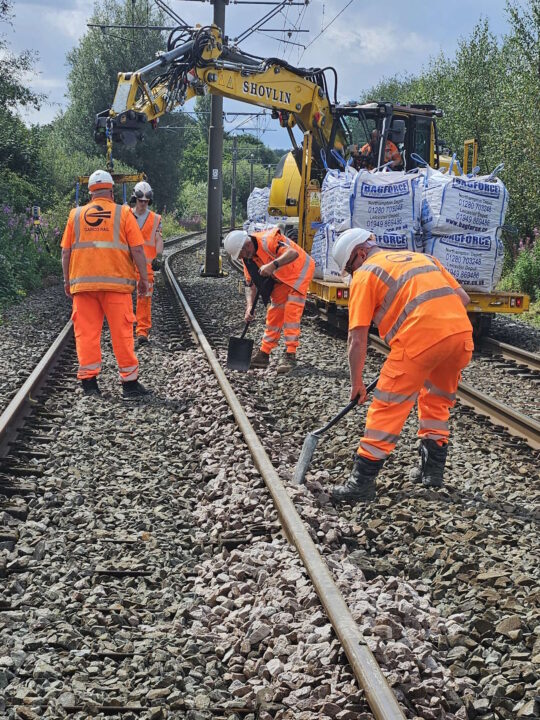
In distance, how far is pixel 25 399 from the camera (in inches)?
261

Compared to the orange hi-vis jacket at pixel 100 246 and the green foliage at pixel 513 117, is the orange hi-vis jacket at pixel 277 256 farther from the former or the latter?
the green foliage at pixel 513 117

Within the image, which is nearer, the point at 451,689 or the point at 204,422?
the point at 451,689

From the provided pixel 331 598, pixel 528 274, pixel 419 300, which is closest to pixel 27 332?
pixel 419 300

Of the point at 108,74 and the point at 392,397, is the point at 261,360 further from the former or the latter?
the point at 108,74

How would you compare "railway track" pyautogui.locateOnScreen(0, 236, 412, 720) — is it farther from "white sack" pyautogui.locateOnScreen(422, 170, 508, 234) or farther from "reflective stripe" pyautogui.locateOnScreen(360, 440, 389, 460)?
"white sack" pyautogui.locateOnScreen(422, 170, 508, 234)

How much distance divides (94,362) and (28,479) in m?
2.30

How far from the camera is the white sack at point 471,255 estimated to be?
9.78 m

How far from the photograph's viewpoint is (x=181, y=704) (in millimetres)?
2844

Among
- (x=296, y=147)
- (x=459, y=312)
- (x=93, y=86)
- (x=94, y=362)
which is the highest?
(x=93, y=86)

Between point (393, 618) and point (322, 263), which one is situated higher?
point (322, 263)

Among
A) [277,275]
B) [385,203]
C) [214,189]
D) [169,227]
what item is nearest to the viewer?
[277,275]

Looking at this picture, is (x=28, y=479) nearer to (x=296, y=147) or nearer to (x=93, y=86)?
(x=296, y=147)

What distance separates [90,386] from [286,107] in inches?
282

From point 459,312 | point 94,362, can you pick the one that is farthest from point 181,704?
point 94,362
